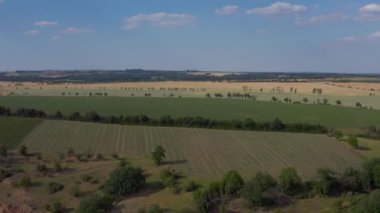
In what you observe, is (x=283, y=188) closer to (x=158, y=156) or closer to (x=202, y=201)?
(x=202, y=201)

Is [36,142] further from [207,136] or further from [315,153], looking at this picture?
[315,153]

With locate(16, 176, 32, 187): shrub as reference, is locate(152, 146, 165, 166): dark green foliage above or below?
above

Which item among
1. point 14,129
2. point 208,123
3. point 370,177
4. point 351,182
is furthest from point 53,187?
point 208,123

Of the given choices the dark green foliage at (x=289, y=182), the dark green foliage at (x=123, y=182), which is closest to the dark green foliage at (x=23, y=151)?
the dark green foliage at (x=123, y=182)

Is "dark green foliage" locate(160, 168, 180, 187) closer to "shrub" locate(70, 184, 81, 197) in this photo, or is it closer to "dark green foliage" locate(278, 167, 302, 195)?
"shrub" locate(70, 184, 81, 197)

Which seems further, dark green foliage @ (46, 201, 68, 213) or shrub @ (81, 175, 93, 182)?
shrub @ (81, 175, 93, 182)

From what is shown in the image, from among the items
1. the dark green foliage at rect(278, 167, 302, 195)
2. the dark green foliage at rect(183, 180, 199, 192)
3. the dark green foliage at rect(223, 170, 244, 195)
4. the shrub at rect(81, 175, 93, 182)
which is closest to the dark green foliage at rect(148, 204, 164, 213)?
the dark green foliage at rect(183, 180, 199, 192)
